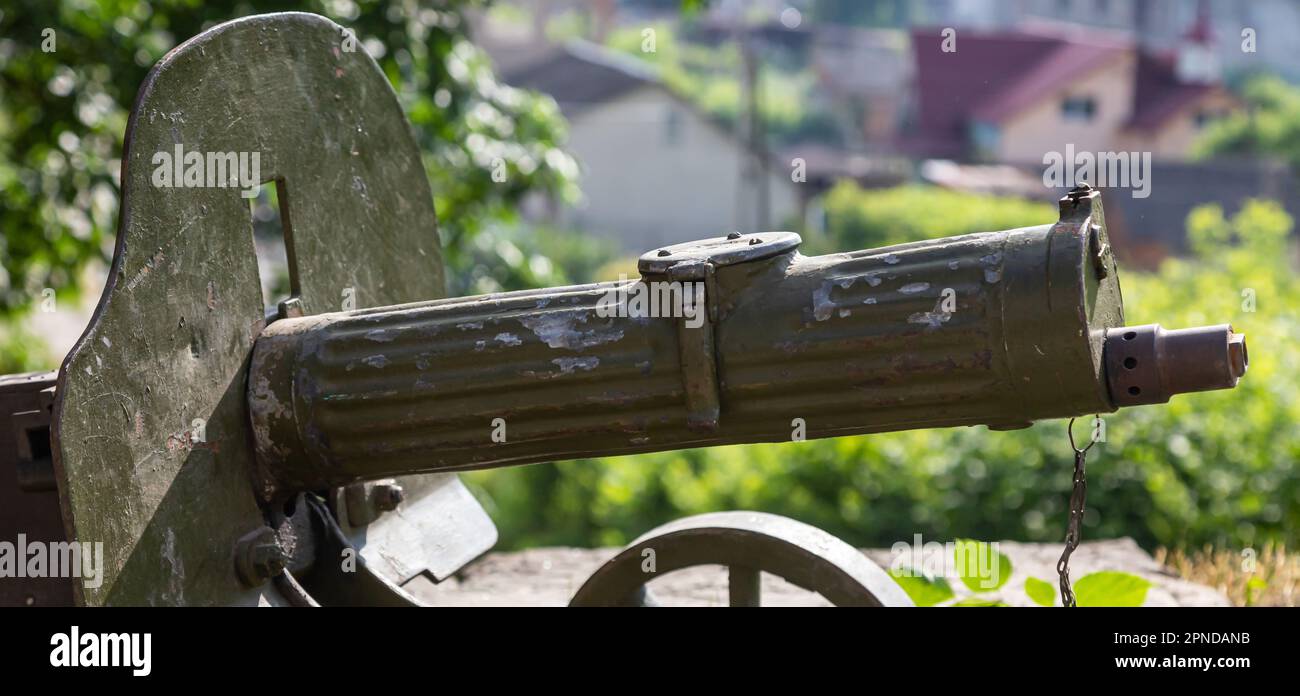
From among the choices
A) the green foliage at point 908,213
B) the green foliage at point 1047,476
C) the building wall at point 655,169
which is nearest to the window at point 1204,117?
the green foliage at point 908,213

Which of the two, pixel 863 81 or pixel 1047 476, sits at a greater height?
pixel 863 81

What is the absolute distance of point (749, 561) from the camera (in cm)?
328

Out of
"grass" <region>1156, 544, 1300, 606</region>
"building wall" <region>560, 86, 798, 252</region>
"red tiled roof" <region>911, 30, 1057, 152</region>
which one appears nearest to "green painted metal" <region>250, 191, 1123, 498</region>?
"grass" <region>1156, 544, 1300, 606</region>

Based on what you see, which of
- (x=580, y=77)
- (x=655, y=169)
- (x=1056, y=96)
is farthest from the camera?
(x=580, y=77)

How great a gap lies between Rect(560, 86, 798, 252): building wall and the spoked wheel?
101 feet

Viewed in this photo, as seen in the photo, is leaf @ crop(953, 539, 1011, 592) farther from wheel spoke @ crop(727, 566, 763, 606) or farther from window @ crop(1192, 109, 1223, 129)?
window @ crop(1192, 109, 1223, 129)

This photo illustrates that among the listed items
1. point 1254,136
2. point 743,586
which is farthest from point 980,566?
point 1254,136

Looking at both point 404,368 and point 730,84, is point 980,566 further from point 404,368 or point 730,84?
point 730,84

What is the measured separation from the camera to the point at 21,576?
10.3 ft

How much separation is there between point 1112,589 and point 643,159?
32643 millimetres

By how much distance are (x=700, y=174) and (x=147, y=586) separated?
3261 centimetres

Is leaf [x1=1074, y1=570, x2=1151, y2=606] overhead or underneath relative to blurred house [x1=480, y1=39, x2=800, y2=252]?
underneath

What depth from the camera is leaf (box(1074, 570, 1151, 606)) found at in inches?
136

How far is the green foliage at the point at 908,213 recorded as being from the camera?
87.3ft
